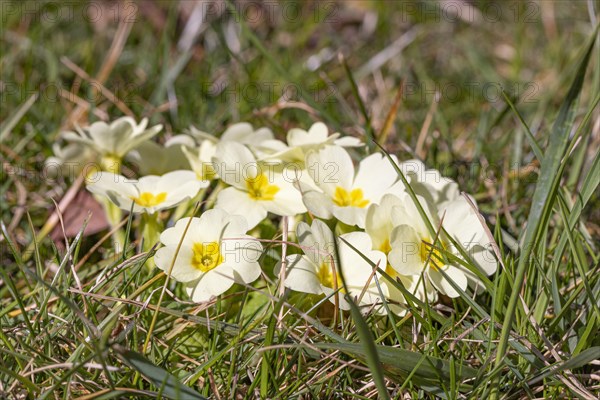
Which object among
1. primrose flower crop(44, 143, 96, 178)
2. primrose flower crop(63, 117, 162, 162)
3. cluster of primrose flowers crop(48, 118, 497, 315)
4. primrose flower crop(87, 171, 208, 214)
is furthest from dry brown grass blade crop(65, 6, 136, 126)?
primrose flower crop(87, 171, 208, 214)

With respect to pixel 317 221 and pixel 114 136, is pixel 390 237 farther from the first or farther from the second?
pixel 114 136

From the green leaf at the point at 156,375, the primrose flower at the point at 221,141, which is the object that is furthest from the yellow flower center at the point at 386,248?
the green leaf at the point at 156,375

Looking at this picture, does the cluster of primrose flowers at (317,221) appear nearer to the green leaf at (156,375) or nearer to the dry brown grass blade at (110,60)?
the green leaf at (156,375)

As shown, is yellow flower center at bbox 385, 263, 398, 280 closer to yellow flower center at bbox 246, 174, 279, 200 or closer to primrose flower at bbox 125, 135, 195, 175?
yellow flower center at bbox 246, 174, 279, 200

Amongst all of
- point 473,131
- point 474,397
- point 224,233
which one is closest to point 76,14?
point 473,131

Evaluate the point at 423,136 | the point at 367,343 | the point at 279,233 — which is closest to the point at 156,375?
the point at 367,343

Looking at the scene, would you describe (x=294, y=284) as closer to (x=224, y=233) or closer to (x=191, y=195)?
(x=224, y=233)
